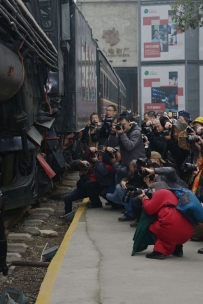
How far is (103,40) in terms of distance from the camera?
38.2 m

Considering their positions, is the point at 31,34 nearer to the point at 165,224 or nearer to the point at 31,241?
the point at 31,241

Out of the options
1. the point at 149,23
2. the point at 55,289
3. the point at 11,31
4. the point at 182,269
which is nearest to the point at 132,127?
the point at 11,31

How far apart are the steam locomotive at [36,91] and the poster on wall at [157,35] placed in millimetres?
10312

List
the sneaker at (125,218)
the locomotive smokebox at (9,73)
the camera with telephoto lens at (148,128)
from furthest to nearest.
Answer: the camera with telephoto lens at (148,128), the sneaker at (125,218), the locomotive smokebox at (9,73)

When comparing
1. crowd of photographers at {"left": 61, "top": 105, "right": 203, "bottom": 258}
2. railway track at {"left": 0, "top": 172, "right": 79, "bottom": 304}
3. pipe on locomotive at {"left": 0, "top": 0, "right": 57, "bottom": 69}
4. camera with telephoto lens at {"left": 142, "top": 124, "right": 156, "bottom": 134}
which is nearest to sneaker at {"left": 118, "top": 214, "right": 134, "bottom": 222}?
crowd of photographers at {"left": 61, "top": 105, "right": 203, "bottom": 258}

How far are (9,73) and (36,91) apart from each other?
2.58 m

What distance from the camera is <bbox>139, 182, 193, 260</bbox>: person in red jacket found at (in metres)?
7.40

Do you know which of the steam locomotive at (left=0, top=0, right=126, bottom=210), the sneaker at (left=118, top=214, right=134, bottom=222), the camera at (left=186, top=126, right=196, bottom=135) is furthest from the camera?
the sneaker at (left=118, top=214, right=134, bottom=222)

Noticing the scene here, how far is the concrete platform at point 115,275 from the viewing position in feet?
19.7

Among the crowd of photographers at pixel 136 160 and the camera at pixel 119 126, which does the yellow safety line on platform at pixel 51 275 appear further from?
the camera at pixel 119 126

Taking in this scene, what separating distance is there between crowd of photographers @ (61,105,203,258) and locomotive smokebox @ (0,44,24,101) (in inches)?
58.0

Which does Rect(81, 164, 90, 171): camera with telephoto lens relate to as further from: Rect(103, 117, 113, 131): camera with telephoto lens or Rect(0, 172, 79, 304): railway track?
Rect(0, 172, 79, 304): railway track

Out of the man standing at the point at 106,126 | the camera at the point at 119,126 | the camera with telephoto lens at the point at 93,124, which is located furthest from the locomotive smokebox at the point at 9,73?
the camera with telephoto lens at the point at 93,124

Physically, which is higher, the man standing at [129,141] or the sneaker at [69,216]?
the man standing at [129,141]
